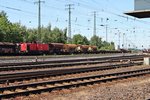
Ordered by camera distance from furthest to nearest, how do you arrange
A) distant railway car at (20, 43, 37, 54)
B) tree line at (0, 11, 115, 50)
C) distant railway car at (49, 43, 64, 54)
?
tree line at (0, 11, 115, 50) < distant railway car at (49, 43, 64, 54) < distant railway car at (20, 43, 37, 54)

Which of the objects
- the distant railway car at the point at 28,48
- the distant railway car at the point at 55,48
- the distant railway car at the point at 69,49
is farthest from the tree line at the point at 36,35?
the distant railway car at the point at 28,48

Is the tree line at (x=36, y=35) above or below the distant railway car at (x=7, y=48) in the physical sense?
above

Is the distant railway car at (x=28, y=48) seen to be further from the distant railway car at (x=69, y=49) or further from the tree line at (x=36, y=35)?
the tree line at (x=36, y=35)

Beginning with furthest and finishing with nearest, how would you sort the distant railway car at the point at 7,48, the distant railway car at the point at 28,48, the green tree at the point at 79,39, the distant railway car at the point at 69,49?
the green tree at the point at 79,39
the distant railway car at the point at 69,49
the distant railway car at the point at 28,48
the distant railway car at the point at 7,48

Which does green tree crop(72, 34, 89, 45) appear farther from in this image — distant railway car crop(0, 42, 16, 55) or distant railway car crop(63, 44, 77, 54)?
distant railway car crop(0, 42, 16, 55)

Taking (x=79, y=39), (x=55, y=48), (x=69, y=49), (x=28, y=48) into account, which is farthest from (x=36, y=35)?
(x=28, y=48)

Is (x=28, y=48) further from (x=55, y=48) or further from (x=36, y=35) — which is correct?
(x=36, y=35)

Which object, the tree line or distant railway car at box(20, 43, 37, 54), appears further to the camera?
the tree line

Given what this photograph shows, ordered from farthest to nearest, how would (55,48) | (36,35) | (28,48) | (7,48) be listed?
(36,35), (55,48), (28,48), (7,48)

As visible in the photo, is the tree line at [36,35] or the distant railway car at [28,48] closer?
the distant railway car at [28,48]

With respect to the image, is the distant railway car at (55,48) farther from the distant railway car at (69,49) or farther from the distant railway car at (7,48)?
the distant railway car at (7,48)

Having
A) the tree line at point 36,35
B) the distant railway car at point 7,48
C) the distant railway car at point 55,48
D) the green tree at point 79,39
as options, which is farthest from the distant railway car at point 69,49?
the green tree at point 79,39

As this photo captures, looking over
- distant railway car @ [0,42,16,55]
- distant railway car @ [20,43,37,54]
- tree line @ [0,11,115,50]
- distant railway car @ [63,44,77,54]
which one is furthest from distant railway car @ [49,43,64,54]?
tree line @ [0,11,115,50]

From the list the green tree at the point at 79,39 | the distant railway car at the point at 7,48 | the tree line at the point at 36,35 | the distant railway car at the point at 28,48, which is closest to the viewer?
the distant railway car at the point at 7,48
